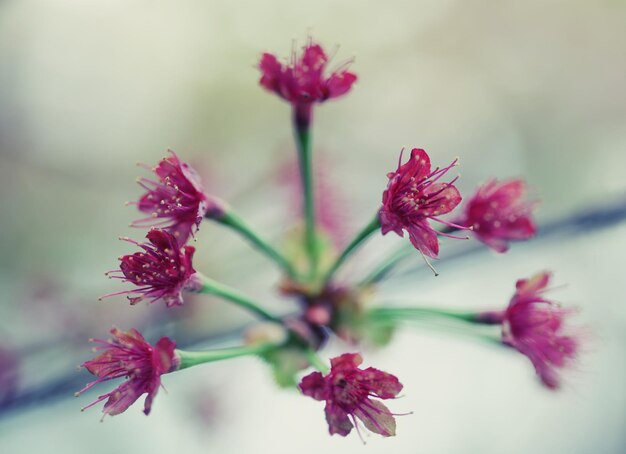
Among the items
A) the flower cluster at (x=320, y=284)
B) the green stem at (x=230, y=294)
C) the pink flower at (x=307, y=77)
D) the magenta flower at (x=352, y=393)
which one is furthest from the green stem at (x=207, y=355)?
the pink flower at (x=307, y=77)

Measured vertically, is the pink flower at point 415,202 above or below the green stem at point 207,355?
above

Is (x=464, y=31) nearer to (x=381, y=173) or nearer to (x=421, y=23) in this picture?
(x=421, y=23)

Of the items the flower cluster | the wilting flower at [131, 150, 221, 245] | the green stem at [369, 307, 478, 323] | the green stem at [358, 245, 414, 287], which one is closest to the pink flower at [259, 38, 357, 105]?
the flower cluster

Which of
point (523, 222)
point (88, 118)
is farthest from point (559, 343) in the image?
point (88, 118)

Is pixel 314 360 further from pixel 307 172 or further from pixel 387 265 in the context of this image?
pixel 307 172

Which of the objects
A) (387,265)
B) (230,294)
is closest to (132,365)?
(230,294)

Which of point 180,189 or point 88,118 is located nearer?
point 180,189

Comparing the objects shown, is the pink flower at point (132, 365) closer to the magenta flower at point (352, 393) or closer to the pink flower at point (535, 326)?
the magenta flower at point (352, 393)
